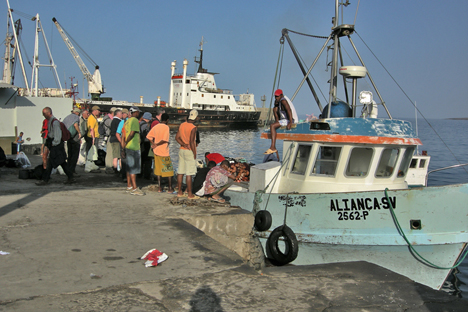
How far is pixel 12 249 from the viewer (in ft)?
13.7

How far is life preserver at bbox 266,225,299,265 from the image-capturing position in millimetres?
5969

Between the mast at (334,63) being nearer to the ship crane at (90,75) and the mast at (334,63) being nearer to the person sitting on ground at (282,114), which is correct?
the person sitting on ground at (282,114)

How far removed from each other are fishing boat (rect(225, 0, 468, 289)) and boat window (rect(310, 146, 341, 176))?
0.05 feet

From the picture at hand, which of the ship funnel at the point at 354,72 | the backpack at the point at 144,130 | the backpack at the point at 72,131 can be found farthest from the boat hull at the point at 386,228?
the backpack at the point at 72,131

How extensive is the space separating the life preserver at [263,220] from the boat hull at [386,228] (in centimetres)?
31

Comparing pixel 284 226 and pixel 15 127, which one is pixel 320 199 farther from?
pixel 15 127

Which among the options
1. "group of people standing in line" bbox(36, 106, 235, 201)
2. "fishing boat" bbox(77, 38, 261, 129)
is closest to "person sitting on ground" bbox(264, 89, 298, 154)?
"group of people standing in line" bbox(36, 106, 235, 201)

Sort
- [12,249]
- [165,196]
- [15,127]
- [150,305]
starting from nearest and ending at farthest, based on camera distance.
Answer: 1. [150,305]
2. [12,249]
3. [165,196]
4. [15,127]

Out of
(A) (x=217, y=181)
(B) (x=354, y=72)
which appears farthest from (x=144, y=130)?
(B) (x=354, y=72)

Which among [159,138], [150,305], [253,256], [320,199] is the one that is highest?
[159,138]

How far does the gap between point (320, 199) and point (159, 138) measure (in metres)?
3.28

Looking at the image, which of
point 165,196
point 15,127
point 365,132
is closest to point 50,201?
point 165,196

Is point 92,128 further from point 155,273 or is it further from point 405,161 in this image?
point 405,161

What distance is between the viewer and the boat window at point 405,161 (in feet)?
21.7
